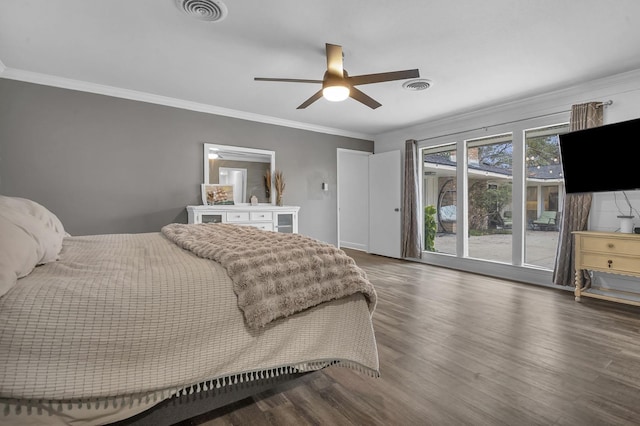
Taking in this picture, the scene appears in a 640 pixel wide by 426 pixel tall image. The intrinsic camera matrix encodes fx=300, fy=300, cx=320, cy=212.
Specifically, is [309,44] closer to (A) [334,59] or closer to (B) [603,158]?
(A) [334,59]

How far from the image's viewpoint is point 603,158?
3.17 metres

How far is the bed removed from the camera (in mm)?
964

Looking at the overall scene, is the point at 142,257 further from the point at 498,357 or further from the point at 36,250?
the point at 498,357

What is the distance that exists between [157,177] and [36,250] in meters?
3.06

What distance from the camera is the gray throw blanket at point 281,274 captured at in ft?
4.14

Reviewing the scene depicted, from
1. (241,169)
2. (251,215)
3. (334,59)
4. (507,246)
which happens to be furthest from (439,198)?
(334,59)

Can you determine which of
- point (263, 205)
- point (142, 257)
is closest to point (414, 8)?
point (142, 257)

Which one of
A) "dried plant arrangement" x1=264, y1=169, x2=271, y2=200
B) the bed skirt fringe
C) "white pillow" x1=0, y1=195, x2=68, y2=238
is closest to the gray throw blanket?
the bed skirt fringe

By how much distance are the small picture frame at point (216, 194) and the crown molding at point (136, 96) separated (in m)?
1.09

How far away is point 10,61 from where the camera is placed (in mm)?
3016

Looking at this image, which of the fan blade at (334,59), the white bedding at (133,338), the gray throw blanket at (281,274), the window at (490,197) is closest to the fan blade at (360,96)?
the fan blade at (334,59)

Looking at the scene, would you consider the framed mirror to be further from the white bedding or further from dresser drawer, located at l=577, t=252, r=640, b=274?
dresser drawer, located at l=577, t=252, r=640, b=274

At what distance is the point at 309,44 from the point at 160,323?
2.53m

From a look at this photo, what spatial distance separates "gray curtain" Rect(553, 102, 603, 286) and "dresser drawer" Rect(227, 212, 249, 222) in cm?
412
